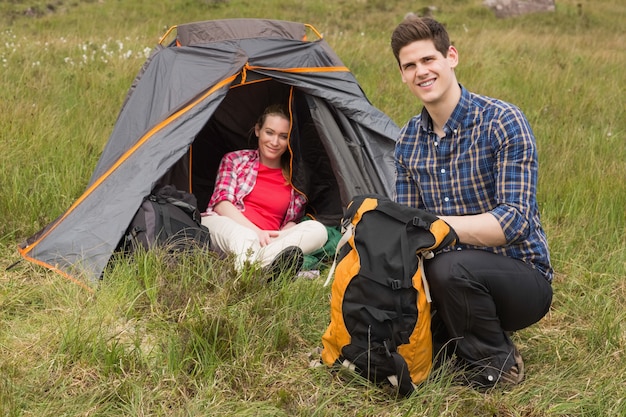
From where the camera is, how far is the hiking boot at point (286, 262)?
12.1 feet

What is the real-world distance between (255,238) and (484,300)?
5.72 feet

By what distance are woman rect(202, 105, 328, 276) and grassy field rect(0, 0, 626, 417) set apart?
1.98 feet

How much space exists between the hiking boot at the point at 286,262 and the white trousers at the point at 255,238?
0.27 feet

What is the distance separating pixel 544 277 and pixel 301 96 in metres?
2.56

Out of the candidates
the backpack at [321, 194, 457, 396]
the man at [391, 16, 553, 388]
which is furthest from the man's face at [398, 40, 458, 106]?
the backpack at [321, 194, 457, 396]

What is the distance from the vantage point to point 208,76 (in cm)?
425

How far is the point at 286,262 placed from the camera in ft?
12.2

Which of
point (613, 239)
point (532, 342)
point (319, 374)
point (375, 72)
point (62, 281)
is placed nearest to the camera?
point (319, 374)

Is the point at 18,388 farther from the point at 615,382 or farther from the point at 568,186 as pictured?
the point at 568,186

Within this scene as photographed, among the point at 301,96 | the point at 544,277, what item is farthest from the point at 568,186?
the point at 544,277

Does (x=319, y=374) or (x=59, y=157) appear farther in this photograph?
(x=59, y=157)

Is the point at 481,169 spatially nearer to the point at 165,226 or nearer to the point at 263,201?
the point at 165,226

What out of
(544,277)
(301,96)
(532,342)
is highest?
(301,96)

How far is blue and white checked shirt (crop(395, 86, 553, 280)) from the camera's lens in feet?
8.80
